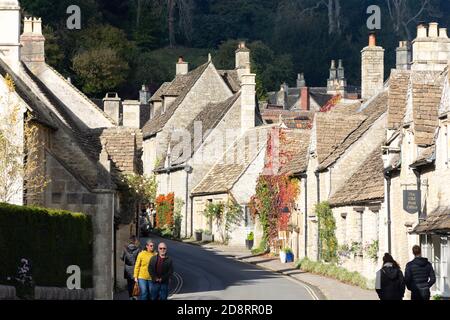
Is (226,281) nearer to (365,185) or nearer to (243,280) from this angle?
(243,280)

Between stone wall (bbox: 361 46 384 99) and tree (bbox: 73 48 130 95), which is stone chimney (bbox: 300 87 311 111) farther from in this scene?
stone wall (bbox: 361 46 384 99)

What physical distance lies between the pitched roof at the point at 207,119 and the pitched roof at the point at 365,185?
28081mm

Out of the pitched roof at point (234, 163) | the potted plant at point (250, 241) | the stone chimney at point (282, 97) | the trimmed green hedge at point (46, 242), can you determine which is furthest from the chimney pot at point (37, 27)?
the stone chimney at point (282, 97)

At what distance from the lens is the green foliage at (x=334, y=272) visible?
4495 centimetres

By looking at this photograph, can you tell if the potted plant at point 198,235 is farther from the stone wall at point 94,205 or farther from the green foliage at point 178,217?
the stone wall at point 94,205

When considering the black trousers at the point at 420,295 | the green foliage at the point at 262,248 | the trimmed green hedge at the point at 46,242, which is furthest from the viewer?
the green foliage at the point at 262,248

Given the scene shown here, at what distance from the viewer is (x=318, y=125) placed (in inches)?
2178

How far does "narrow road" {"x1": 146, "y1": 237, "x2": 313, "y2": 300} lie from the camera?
38719 millimetres

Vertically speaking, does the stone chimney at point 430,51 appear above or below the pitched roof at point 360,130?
above

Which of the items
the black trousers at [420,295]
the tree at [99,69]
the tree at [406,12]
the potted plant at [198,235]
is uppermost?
the tree at [406,12]
